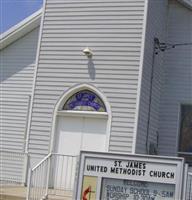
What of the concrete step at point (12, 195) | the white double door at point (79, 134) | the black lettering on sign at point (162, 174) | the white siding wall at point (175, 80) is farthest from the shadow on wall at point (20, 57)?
the black lettering on sign at point (162, 174)

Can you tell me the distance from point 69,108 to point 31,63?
4.11 m

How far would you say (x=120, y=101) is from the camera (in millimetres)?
13992

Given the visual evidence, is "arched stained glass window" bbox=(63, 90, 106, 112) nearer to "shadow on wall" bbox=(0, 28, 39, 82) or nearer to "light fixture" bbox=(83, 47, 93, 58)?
"light fixture" bbox=(83, 47, 93, 58)

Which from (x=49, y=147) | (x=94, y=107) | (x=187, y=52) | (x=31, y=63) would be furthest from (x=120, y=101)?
(x=31, y=63)

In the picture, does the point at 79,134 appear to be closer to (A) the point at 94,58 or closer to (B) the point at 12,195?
(A) the point at 94,58

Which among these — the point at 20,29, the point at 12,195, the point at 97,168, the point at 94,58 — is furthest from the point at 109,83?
the point at 97,168

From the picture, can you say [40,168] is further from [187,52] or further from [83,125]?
[187,52]

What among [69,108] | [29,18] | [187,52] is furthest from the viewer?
[29,18]

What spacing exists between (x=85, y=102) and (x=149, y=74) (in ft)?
6.66

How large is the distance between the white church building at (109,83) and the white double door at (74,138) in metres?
0.03

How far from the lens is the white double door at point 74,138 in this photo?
1400 centimetres

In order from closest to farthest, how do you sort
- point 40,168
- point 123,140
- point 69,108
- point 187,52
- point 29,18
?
point 40,168 < point 123,140 < point 69,108 < point 187,52 < point 29,18

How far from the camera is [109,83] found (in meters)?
14.2

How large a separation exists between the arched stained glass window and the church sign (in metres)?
6.69
